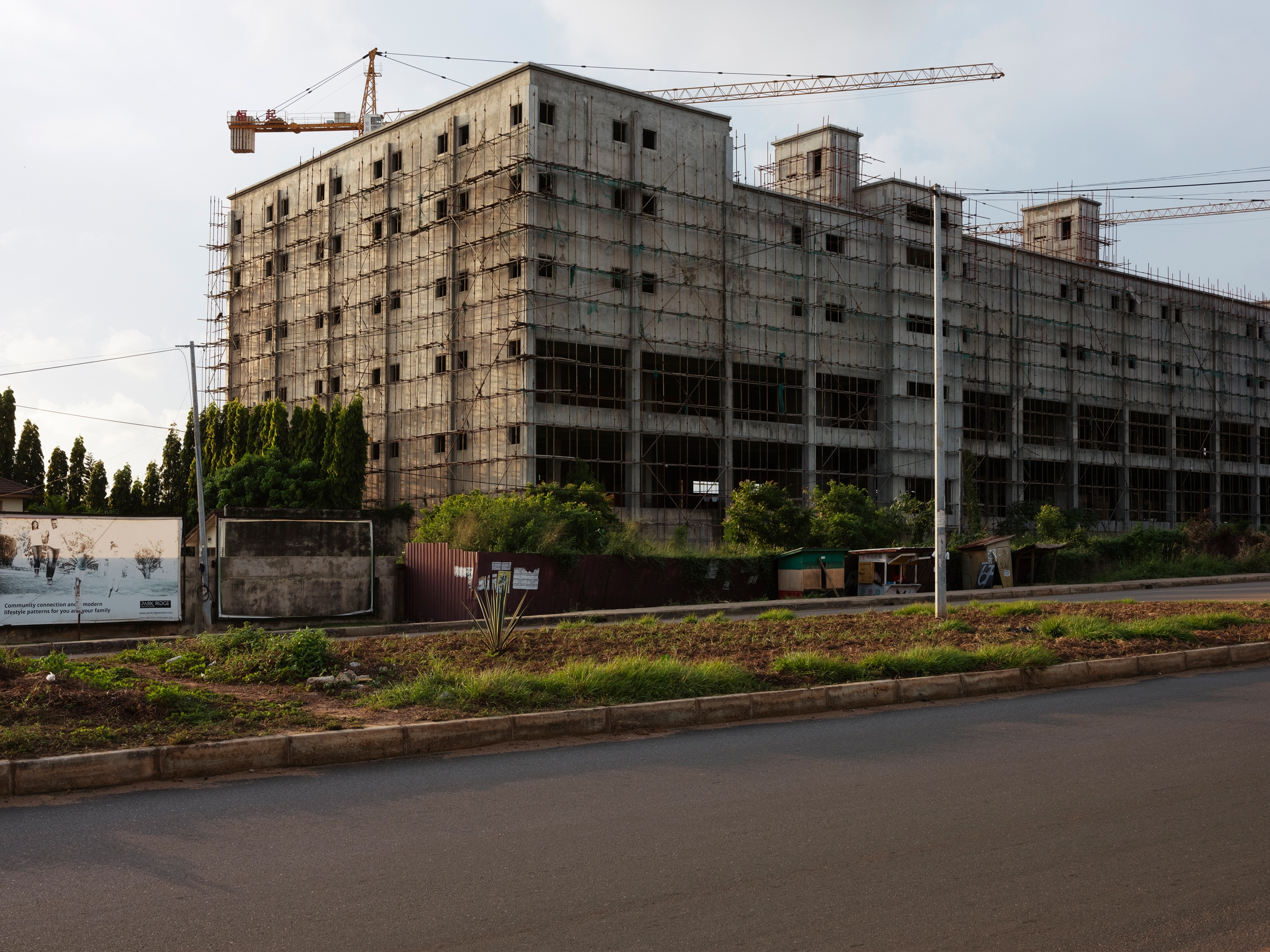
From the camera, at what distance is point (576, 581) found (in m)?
29.8

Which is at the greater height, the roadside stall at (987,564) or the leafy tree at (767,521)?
the leafy tree at (767,521)

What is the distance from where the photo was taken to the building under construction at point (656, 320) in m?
48.2

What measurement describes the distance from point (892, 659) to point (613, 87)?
42.9 metres

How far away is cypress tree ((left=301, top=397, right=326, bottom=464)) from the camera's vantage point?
49.8 metres

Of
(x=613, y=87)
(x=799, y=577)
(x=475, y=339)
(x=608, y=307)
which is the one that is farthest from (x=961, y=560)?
(x=613, y=87)

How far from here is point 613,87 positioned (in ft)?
162

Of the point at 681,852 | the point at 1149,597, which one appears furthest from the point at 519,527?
the point at 681,852

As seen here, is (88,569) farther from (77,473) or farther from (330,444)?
(77,473)

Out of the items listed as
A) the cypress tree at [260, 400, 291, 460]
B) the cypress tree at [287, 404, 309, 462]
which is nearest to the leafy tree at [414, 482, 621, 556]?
the cypress tree at [287, 404, 309, 462]

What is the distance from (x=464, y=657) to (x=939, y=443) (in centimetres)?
1067

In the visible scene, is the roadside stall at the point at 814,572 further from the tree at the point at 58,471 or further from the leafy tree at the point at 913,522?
the tree at the point at 58,471

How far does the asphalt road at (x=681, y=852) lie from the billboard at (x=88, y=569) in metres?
15.9

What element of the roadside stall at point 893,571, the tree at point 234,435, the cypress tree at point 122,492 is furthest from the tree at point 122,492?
the roadside stall at point 893,571

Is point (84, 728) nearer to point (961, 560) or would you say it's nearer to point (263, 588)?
point (263, 588)
